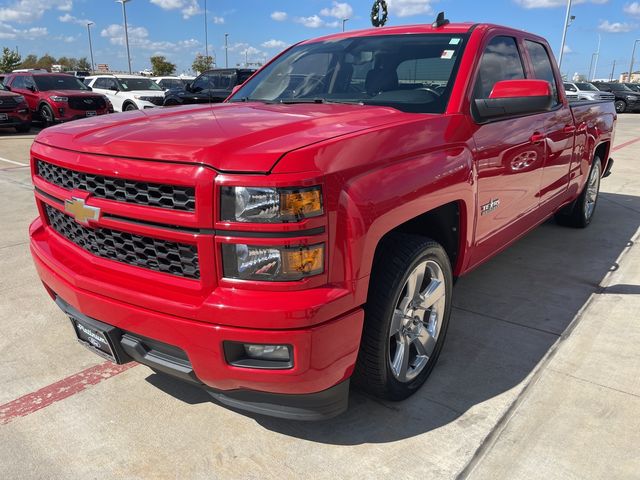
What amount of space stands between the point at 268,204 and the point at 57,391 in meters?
1.76

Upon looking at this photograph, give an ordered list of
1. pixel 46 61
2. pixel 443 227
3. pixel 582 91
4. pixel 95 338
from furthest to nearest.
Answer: pixel 46 61, pixel 582 91, pixel 443 227, pixel 95 338

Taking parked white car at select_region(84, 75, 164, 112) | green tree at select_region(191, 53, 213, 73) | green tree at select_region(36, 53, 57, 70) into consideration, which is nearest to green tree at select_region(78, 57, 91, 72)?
green tree at select_region(36, 53, 57, 70)

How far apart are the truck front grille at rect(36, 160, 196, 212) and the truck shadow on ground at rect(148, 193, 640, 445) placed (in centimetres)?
116

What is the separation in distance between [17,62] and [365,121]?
66.9 metres

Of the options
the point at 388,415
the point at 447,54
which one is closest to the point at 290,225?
the point at 388,415

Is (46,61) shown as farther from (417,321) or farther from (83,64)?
(417,321)

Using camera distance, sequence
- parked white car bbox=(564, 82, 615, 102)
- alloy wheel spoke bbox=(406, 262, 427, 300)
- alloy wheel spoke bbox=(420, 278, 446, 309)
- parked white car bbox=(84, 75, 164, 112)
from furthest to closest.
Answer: parked white car bbox=(564, 82, 615, 102)
parked white car bbox=(84, 75, 164, 112)
alloy wheel spoke bbox=(420, 278, 446, 309)
alloy wheel spoke bbox=(406, 262, 427, 300)

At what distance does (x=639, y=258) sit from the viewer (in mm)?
4926

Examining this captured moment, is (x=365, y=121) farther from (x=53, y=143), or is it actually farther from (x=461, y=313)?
(x=461, y=313)

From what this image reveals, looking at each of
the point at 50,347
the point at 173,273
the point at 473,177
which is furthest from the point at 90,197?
the point at 473,177

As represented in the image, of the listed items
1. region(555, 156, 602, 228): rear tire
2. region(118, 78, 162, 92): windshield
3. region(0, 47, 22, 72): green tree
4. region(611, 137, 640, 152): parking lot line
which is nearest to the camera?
region(555, 156, 602, 228): rear tire

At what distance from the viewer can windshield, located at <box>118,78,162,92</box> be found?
1766 cm

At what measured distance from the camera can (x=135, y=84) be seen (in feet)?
59.1

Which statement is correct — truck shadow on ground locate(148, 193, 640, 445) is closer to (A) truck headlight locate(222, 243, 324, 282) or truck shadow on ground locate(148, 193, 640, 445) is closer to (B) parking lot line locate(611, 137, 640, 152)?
(A) truck headlight locate(222, 243, 324, 282)
